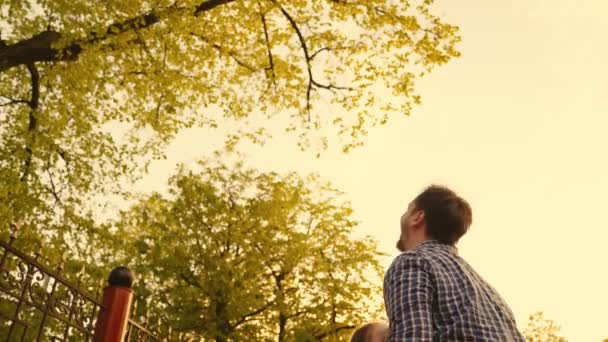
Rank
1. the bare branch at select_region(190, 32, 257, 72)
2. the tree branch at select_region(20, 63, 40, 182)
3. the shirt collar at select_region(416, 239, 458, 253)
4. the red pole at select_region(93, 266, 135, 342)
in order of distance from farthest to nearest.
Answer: the bare branch at select_region(190, 32, 257, 72)
the tree branch at select_region(20, 63, 40, 182)
the red pole at select_region(93, 266, 135, 342)
the shirt collar at select_region(416, 239, 458, 253)

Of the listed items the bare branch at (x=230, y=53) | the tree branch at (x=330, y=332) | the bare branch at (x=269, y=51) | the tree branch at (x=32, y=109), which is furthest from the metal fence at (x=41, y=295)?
the tree branch at (x=330, y=332)

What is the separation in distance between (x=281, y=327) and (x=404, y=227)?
14.3 m

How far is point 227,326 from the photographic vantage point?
1476 cm

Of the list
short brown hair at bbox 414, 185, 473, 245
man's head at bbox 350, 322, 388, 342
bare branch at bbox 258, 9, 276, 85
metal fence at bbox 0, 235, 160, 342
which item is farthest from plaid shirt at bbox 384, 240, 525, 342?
bare branch at bbox 258, 9, 276, 85

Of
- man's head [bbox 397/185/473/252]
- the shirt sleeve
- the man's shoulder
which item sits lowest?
the shirt sleeve

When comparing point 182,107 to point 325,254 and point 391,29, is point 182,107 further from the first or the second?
point 325,254

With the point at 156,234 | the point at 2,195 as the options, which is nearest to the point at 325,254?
the point at 156,234

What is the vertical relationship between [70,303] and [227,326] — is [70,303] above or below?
below

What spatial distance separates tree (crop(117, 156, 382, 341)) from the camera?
14.9 meters

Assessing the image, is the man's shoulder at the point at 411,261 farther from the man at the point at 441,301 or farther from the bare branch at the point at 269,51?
the bare branch at the point at 269,51

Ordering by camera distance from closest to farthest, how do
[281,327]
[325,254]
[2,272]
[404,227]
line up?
[404,227], [2,272], [281,327], [325,254]

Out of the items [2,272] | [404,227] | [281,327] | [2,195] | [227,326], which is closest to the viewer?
[404,227]

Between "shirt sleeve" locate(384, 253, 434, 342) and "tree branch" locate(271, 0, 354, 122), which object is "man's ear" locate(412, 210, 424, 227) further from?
"tree branch" locate(271, 0, 354, 122)

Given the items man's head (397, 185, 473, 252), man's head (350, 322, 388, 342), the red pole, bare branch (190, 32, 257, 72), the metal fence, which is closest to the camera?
man's head (397, 185, 473, 252)
